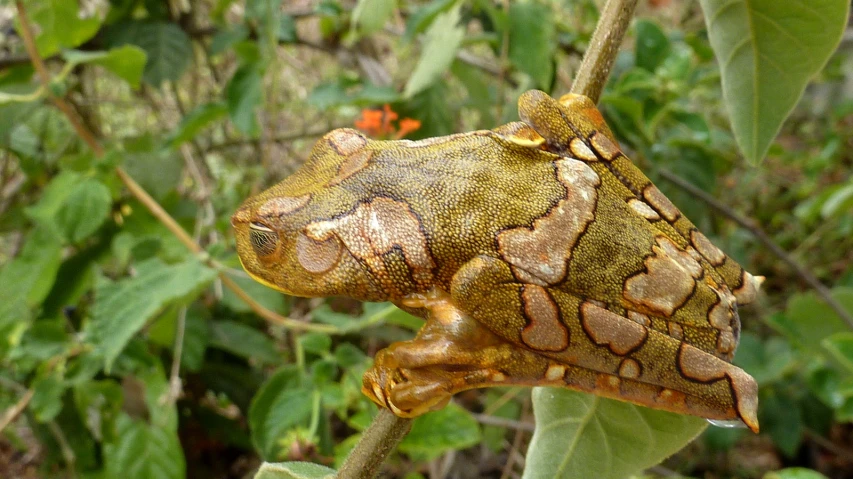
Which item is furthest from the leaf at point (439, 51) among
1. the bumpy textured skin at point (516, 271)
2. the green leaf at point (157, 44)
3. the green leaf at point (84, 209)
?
the green leaf at point (157, 44)

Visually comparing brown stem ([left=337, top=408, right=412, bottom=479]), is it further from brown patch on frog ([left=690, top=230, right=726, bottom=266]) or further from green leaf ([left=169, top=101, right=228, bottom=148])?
green leaf ([left=169, top=101, right=228, bottom=148])

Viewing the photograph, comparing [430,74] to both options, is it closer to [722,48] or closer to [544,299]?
[722,48]

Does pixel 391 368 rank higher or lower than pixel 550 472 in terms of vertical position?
higher

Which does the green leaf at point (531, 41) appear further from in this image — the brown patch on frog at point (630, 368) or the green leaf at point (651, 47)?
the brown patch on frog at point (630, 368)

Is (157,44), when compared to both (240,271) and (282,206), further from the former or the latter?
(282,206)

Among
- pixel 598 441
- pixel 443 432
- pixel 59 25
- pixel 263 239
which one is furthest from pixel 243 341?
pixel 598 441

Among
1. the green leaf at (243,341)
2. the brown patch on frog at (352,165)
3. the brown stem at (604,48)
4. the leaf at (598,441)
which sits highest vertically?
the brown stem at (604,48)

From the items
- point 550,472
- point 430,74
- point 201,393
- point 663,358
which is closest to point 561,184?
point 663,358

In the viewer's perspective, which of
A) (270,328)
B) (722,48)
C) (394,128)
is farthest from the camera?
(270,328)
